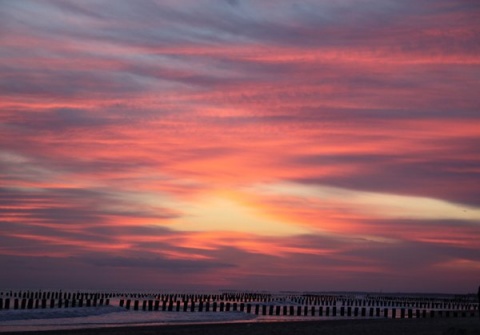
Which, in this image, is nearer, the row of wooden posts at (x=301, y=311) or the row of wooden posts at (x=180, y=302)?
the row of wooden posts at (x=301, y=311)

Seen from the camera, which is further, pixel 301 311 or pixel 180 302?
pixel 180 302

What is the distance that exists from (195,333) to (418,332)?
9.63 metres

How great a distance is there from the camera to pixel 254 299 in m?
116

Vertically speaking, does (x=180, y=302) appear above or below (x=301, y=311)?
above

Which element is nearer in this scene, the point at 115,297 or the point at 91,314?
the point at 91,314

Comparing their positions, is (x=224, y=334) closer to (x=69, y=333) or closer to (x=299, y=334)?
(x=299, y=334)

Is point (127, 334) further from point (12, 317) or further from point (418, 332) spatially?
point (12, 317)

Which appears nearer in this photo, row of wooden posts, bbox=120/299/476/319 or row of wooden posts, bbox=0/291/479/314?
row of wooden posts, bbox=120/299/476/319

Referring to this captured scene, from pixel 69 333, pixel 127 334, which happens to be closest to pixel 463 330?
pixel 127 334

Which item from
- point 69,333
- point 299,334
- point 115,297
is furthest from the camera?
point 115,297

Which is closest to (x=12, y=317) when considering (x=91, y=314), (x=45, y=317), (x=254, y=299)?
(x=45, y=317)

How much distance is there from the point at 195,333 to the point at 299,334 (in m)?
4.78

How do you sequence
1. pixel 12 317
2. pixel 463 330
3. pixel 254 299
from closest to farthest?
1. pixel 463 330
2. pixel 12 317
3. pixel 254 299

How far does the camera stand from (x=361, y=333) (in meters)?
29.3
